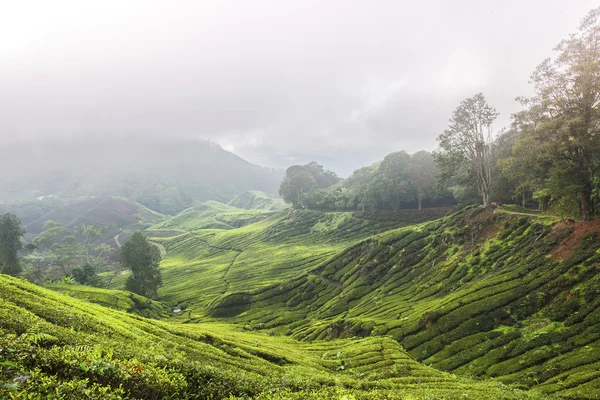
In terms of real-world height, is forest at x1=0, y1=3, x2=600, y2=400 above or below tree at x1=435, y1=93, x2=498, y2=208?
below

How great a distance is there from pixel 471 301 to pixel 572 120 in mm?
28640

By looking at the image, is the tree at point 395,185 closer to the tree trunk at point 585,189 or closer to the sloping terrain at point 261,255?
the sloping terrain at point 261,255

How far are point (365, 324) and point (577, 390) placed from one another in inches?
1177

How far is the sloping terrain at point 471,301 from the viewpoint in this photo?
33081mm

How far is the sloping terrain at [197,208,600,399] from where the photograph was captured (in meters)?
33.1

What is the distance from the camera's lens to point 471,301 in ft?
148

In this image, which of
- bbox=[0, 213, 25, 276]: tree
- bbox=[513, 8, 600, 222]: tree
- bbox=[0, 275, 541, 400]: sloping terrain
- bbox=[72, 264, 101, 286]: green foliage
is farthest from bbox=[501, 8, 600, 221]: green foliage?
bbox=[0, 213, 25, 276]: tree

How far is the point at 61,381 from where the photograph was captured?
9.40 m

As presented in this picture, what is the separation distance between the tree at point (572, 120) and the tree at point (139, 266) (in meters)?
109

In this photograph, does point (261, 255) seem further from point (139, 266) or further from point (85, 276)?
point (85, 276)

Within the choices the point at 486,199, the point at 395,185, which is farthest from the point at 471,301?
the point at 395,185

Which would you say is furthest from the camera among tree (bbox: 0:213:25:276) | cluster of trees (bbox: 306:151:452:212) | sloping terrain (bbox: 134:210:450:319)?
cluster of trees (bbox: 306:151:452:212)

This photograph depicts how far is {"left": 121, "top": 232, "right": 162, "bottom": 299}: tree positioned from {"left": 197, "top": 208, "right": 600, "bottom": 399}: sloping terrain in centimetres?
3243

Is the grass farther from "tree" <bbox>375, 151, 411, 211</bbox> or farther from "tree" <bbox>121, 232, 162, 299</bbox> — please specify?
"tree" <bbox>375, 151, 411, 211</bbox>
